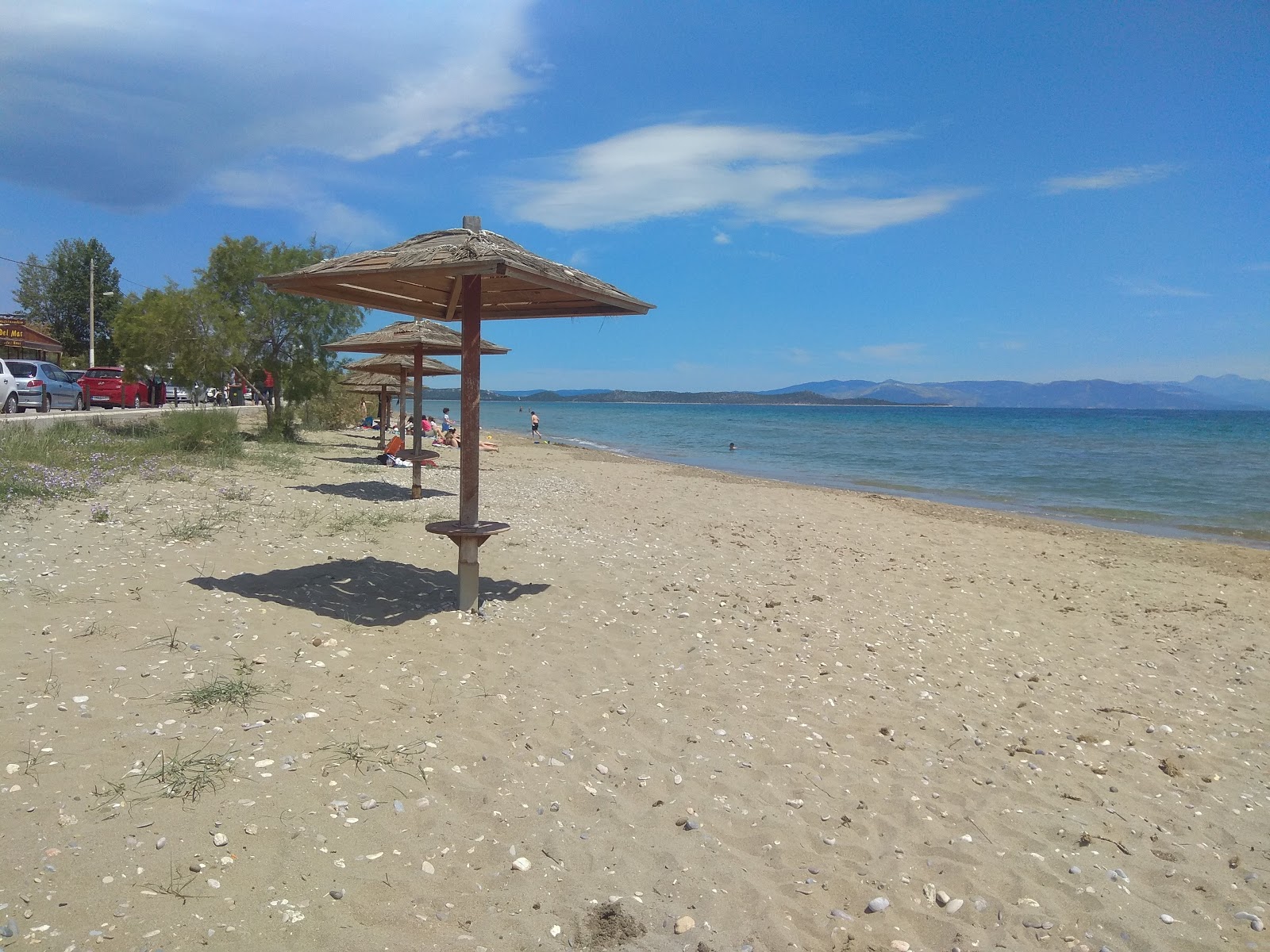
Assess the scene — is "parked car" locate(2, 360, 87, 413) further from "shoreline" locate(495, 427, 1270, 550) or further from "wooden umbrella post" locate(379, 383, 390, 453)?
"shoreline" locate(495, 427, 1270, 550)

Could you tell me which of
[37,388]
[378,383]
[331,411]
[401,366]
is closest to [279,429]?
[378,383]

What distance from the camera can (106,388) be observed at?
27.5 metres

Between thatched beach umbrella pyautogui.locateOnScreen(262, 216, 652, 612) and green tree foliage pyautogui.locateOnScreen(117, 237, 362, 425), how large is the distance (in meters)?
11.2

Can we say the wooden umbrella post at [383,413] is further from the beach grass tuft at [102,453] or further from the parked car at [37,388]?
the parked car at [37,388]

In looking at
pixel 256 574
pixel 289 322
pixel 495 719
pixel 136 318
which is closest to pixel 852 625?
pixel 495 719

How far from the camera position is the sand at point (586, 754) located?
2.87 meters

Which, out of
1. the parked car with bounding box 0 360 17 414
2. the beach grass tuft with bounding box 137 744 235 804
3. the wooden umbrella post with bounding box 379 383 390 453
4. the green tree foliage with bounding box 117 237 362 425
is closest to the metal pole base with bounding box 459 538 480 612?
the beach grass tuft with bounding box 137 744 235 804

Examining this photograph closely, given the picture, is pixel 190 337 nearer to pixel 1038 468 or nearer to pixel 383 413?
pixel 383 413

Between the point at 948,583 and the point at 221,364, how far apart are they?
15.8m

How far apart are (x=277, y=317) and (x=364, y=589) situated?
50.0 ft

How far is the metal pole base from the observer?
233 inches

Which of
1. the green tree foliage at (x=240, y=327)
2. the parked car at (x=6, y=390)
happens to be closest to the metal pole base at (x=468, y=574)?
the green tree foliage at (x=240, y=327)

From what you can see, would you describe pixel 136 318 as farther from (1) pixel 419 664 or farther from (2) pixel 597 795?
(2) pixel 597 795

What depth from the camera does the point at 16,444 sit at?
953 cm
